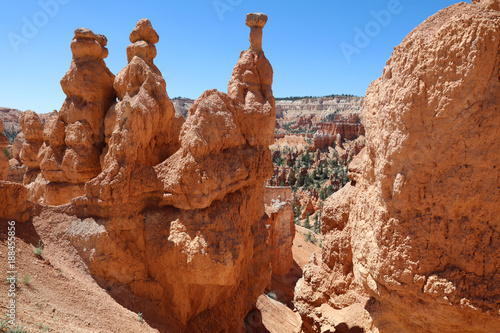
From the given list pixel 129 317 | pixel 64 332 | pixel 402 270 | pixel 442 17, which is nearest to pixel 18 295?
pixel 64 332

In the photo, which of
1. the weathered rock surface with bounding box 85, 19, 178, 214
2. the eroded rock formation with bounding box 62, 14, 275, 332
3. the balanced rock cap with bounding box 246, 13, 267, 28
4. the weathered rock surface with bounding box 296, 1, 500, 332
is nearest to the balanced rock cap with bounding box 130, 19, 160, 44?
the weathered rock surface with bounding box 85, 19, 178, 214

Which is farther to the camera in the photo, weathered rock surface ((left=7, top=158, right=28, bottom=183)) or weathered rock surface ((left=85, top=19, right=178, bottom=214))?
weathered rock surface ((left=7, top=158, right=28, bottom=183))

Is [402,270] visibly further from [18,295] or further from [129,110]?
[129,110]

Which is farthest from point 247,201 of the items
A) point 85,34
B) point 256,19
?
point 85,34

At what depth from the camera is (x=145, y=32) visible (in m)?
10.4

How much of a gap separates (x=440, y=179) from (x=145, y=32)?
8.84m

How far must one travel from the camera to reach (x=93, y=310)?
6.92m

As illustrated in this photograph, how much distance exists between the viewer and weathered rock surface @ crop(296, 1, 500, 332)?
438cm

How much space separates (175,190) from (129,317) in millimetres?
2779

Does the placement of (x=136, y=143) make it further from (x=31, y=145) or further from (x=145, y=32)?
(x=31, y=145)

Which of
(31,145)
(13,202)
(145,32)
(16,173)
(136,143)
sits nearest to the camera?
(13,202)

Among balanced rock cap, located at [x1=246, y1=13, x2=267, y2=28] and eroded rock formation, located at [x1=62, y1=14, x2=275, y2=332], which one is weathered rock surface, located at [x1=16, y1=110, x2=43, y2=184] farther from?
balanced rock cap, located at [x1=246, y1=13, x2=267, y2=28]

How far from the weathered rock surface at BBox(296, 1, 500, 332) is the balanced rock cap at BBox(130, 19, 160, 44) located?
24.1ft

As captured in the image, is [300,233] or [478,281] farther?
[300,233]
